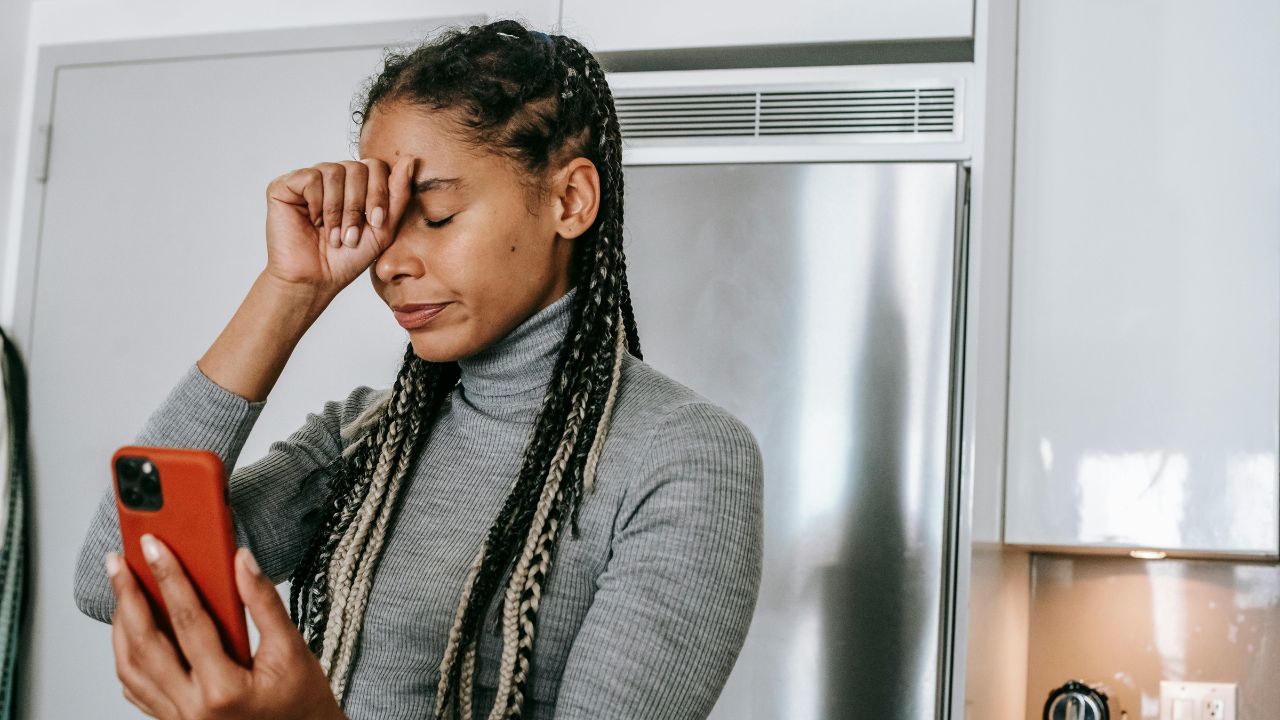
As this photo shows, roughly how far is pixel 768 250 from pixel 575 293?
0.61 metres

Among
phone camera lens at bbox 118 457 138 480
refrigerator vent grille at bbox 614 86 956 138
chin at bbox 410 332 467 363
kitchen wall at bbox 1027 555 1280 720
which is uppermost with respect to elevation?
refrigerator vent grille at bbox 614 86 956 138

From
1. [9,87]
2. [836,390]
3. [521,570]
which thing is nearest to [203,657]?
[521,570]

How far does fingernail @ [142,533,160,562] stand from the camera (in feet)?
2.16

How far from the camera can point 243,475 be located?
3.30 feet

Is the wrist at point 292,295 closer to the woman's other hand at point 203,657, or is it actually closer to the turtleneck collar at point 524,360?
the turtleneck collar at point 524,360

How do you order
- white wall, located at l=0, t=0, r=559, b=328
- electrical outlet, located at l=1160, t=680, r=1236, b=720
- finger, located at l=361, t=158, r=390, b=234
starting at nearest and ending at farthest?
1. finger, located at l=361, t=158, r=390, b=234
2. electrical outlet, located at l=1160, t=680, r=1236, b=720
3. white wall, located at l=0, t=0, r=559, b=328

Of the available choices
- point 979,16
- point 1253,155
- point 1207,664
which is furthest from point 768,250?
point 1207,664

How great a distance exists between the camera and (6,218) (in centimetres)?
229

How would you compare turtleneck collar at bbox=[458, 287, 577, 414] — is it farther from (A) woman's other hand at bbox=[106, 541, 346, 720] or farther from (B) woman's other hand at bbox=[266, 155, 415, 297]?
(A) woman's other hand at bbox=[106, 541, 346, 720]

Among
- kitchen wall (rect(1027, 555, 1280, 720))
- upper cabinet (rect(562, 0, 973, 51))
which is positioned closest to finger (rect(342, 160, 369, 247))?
upper cabinet (rect(562, 0, 973, 51))

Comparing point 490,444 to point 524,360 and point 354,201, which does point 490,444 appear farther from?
point 354,201

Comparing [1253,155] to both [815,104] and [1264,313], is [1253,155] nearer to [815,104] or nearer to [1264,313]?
[1264,313]

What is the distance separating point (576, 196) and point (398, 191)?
0.15 m

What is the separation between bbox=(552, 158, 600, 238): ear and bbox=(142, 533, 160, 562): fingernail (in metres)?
0.42
